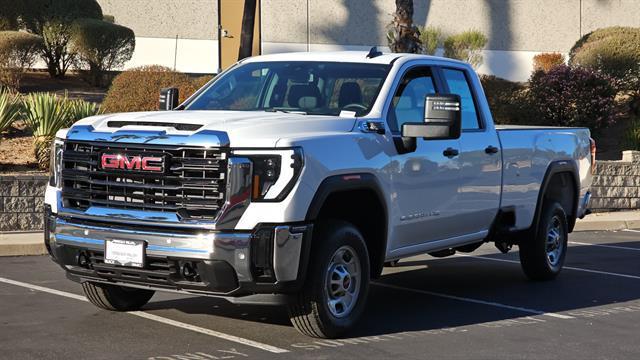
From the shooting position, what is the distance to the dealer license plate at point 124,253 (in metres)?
7.56

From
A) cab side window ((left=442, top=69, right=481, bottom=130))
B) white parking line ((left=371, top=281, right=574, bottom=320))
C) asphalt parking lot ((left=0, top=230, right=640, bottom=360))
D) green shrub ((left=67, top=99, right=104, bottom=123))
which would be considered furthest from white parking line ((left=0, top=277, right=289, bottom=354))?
green shrub ((left=67, top=99, right=104, bottom=123))

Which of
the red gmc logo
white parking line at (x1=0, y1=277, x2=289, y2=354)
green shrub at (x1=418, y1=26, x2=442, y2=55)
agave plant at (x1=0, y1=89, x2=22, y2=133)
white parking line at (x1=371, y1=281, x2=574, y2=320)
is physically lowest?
white parking line at (x1=371, y1=281, x2=574, y2=320)

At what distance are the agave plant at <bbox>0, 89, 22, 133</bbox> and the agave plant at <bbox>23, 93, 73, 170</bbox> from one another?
139 mm

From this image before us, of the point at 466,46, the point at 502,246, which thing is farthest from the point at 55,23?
the point at 502,246

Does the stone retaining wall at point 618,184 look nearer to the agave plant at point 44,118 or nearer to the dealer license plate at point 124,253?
the agave plant at point 44,118

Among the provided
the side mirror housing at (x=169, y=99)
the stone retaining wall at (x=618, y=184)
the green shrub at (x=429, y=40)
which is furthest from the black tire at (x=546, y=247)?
the green shrub at (x=429, y=40)

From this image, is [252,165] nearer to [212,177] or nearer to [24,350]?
[212,177]

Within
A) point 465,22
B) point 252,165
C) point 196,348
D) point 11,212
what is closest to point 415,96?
point 252,165

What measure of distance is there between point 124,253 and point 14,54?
1394 cm

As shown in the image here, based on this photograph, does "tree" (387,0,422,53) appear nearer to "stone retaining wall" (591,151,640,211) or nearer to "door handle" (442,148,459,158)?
"stone retaining wall" (591,151,640,211)

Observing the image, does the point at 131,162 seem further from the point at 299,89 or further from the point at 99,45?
the point at 99,45

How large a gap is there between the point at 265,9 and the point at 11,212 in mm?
17079

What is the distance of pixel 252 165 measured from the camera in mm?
7414

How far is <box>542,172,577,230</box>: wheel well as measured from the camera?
11477mm
